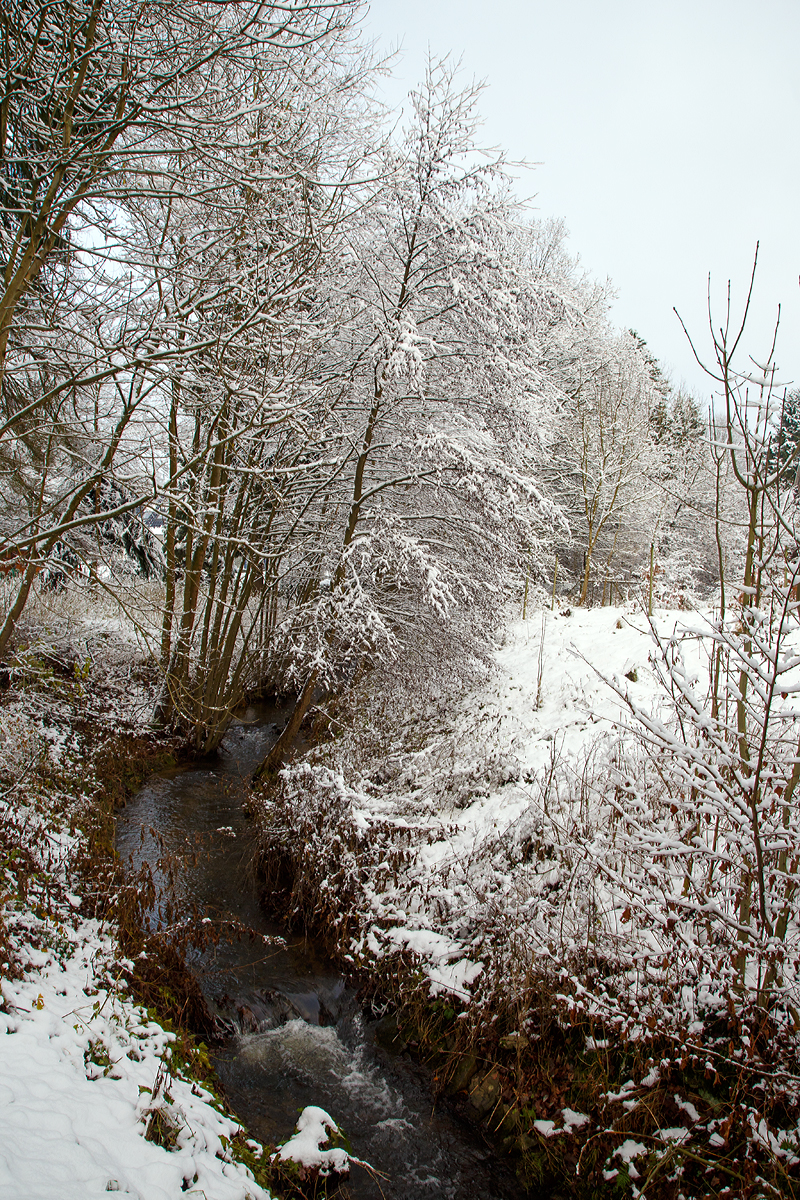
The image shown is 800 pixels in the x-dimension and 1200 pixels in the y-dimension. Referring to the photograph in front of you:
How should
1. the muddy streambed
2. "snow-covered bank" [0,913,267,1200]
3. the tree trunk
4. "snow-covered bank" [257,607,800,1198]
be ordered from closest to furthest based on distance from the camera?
"snow-covered bank" [0,913,267,1200]
"snow-covered bank" [257,607,800,1198]
the muddy streambed
the tree trunk

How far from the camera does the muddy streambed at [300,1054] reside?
364 centimetres

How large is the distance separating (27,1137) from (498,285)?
8.45 metres

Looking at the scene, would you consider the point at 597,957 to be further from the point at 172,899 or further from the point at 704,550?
the point at 704,550

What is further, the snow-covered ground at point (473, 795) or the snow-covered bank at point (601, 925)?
the snow-covered ground at point (473, 795)

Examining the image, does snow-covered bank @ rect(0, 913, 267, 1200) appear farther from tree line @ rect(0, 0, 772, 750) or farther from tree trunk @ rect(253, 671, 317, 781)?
tree trunk @ rect(253, 671, 317, 781)

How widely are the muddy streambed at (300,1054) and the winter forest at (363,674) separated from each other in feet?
0.46

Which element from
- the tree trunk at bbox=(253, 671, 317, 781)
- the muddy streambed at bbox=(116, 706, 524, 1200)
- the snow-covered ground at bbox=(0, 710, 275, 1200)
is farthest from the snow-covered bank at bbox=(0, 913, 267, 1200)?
the tree trunk at bbox=(253, 671, 317, 781)

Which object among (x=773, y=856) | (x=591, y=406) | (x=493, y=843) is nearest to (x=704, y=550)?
(x=591, y=406)

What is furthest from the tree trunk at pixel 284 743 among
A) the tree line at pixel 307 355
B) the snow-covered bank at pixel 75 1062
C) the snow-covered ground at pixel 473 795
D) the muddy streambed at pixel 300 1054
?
the snow-covered bank at pixel 75 1062

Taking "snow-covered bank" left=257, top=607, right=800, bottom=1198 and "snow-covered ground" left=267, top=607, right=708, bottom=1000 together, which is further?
"snow-covered ground" left=267, top=607, right=708, bottom=1000

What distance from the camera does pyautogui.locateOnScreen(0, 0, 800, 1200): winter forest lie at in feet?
9.95

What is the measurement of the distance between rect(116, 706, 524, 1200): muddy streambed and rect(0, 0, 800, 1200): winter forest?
14cm

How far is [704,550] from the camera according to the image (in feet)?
76.7

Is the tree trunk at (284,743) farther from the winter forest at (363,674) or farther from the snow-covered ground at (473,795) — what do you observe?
the snow-covered ground at (473,795)
